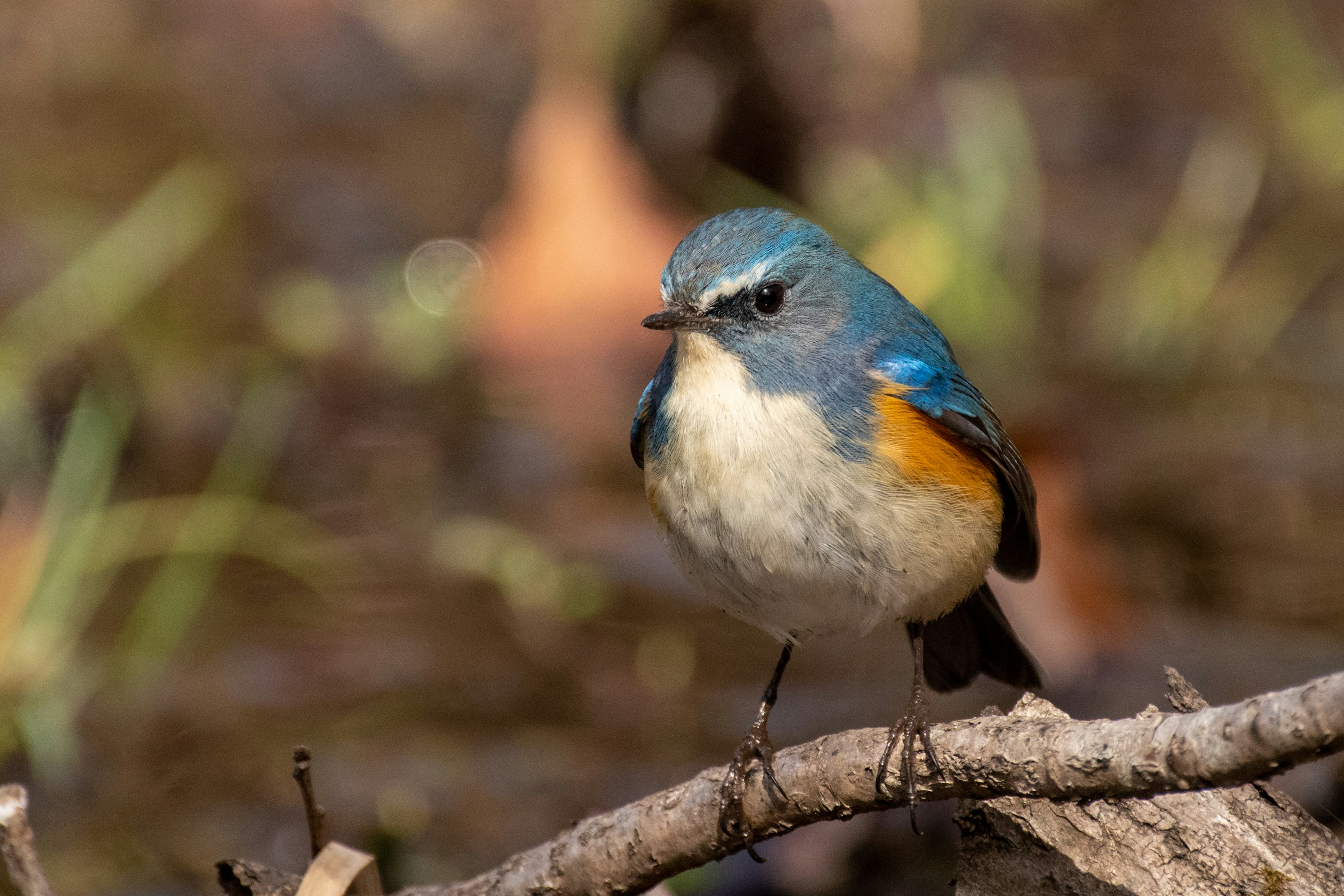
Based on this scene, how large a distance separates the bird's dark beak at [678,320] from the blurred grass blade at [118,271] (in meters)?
4.51

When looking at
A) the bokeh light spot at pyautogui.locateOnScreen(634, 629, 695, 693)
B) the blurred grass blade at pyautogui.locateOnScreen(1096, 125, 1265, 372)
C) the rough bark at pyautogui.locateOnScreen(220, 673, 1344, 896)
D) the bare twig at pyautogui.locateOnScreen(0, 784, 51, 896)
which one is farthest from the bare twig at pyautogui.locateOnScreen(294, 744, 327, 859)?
the blurred grass blade at pyautogui.locateOnScreen(1096, 125, 1265, 372)

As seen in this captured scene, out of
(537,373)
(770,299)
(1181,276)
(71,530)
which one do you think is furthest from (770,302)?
(1181,276)

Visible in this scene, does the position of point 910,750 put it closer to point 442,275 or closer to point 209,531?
point 209,531

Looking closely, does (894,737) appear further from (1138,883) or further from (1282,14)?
(1282,14)

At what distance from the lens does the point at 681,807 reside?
3.41 metres

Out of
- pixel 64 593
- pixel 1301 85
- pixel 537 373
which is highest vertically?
pixel 1301 85

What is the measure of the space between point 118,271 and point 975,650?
5.55m

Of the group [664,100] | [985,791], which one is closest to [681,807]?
[985,791]

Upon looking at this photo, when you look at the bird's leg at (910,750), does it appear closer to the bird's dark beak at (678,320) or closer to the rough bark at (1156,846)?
the rough bark at (1156,846)

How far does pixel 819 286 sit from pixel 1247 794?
1550 mm

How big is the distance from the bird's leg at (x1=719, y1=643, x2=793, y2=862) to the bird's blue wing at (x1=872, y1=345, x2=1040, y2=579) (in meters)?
0.89

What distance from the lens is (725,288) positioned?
12.3ft

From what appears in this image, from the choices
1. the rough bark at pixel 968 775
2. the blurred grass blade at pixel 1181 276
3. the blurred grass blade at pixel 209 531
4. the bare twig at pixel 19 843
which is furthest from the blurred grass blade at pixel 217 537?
the blurred grass blade at pixel 1181 276

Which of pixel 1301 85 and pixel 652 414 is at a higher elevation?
pixel 1301 85
